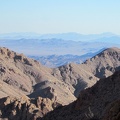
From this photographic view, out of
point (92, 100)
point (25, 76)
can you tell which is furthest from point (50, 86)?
point (92, 100)

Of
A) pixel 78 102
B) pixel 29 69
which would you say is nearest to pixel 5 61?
pixel 29 69

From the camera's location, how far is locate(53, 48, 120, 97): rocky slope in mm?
90425

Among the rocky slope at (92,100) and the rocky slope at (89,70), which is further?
the rocky slope at (89,70)

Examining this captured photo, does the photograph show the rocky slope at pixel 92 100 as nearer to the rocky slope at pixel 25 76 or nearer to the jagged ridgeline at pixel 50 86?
the jagged ridgeline at pixel 50 86

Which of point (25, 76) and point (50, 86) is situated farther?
point (25, 76)

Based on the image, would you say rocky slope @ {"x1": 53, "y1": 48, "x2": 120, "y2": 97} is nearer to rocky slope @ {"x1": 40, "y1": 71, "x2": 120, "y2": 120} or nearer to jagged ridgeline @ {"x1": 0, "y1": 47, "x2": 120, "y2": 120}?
jagged ridgeline @ {"x1": 0, "y1": 47, "x2": 120, "y2": 120}

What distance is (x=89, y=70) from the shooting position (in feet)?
335

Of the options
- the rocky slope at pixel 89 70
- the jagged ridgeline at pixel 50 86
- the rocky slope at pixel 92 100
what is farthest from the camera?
the rocky slope at pixel 89 70

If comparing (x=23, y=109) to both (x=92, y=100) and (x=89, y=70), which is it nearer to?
(x=92, y=100)

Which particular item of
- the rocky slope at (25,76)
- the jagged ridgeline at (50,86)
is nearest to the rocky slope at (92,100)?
the jagged ridgeline at (50,86)

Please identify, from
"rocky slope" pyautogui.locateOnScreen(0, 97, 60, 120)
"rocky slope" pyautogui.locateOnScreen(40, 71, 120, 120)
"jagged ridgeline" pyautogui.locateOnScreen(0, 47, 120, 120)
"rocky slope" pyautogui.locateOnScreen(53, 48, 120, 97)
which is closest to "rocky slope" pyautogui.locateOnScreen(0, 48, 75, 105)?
"jagged ridgeline" pyautogui.locateOnScreen(0, 47, 120, 120)

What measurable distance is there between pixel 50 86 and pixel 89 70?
33.1 metres

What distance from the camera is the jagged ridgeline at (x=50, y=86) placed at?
27.5 metres

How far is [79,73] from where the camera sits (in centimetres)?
9575
